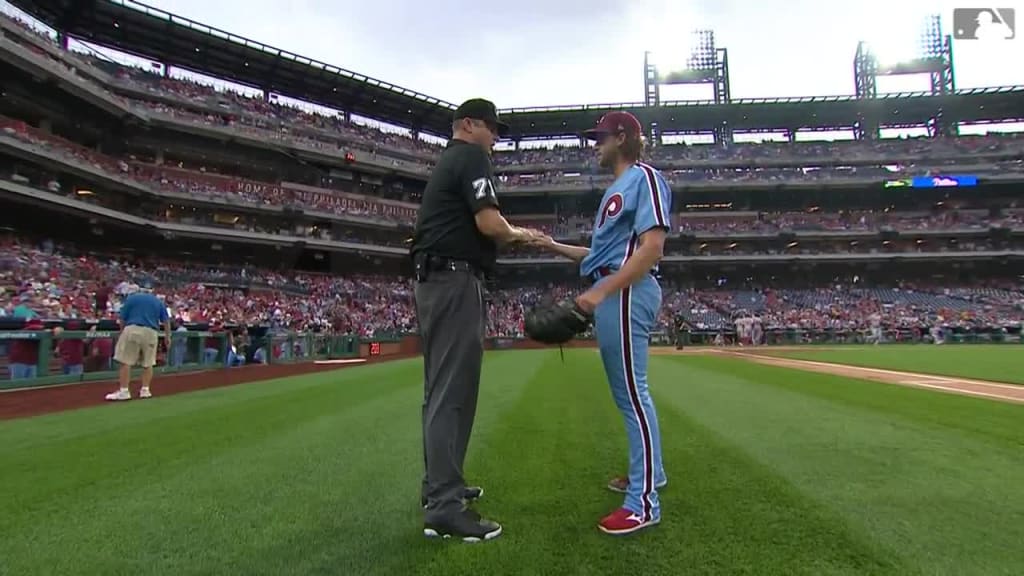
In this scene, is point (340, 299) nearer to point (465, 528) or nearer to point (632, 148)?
point (632, 148)

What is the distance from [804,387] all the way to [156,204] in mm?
38307

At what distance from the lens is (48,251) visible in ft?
85.1

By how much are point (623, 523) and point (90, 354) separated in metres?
13.4

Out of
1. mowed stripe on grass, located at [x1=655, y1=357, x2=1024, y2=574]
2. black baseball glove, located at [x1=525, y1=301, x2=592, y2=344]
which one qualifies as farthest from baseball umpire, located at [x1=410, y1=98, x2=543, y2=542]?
mowed stripe on grass, located at [x1=655, y1=357, x2=1024, y2=574]

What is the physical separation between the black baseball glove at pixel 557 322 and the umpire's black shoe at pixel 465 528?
2.91 feet

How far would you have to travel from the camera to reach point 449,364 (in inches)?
111

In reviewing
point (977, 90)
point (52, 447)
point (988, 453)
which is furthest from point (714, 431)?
point (977, 90)

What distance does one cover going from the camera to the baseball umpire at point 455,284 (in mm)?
2783

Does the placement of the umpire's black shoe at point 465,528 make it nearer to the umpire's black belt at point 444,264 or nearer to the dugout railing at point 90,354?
the umpire's black belt at point 444,264

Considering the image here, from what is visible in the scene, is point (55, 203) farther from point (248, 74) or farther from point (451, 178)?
point (451, 178)

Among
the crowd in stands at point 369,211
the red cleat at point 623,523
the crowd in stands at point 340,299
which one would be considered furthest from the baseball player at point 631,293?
the crowd in stands at point 369,211

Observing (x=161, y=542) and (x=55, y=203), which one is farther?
(x=55, y=203)

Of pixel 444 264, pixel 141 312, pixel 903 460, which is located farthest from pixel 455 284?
pixel 141 312

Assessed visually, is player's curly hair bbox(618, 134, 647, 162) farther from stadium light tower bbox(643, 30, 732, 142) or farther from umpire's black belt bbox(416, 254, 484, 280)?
stadium light tower bbox(643, 30, 732, 142)
